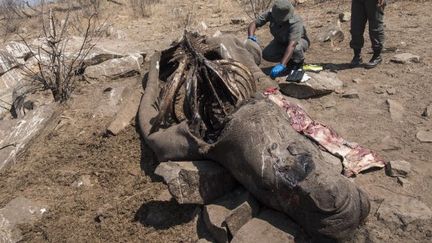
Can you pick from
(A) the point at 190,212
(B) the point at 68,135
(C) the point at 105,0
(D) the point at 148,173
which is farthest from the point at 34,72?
(C) the point at 105,0

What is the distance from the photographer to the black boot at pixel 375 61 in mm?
5309

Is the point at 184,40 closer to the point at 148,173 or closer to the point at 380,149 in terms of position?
the point at 148,173

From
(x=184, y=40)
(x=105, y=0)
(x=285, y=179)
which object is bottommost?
(x=105, y=0)

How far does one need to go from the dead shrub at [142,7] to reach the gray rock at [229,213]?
7.76 m

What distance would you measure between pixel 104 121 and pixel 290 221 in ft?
7.90

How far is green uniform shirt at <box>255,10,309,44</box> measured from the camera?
5.24 metres

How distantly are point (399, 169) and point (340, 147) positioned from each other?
0.44 meters

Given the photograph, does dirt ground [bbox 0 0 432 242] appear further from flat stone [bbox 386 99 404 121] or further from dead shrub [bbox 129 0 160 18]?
dead shrub [bbox 129 0 160 18]

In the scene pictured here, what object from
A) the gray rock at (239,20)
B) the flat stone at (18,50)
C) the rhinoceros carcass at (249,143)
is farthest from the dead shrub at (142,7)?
the rhinoceros carcass at (249,143)

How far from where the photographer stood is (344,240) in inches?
117

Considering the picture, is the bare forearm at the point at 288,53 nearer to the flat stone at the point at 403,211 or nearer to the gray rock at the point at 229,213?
the gray rock at the point at 229,213

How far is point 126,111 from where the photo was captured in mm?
4629

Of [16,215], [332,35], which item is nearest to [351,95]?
[332,35]

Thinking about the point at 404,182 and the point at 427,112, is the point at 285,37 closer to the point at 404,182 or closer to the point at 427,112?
the point at 427,112
